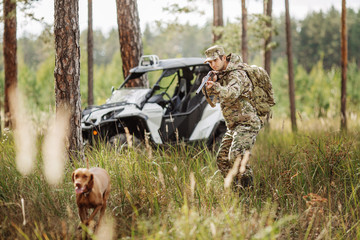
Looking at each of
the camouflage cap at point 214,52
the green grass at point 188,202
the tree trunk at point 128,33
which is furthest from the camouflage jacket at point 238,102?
the tree trunk at point 128,33

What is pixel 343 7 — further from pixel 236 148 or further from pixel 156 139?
pixel 236 148

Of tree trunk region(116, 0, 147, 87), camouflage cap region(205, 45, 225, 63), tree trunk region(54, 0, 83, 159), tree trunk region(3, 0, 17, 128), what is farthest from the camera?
tree trunk region(3, 0, 17, 128)

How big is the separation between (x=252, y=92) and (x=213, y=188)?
→ 143cm

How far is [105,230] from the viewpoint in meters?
3.75

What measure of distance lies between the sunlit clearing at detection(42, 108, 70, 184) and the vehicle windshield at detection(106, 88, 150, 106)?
7.56ft

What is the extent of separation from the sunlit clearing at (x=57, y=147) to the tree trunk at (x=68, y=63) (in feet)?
0.22

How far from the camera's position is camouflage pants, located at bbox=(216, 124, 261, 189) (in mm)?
5336

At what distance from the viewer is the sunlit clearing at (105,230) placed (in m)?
3.66

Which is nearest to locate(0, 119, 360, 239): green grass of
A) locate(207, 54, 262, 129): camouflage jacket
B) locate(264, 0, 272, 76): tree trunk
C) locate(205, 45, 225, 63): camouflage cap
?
locate(207, 54, 262, 129): camouflage jacket

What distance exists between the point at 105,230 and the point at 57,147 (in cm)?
200

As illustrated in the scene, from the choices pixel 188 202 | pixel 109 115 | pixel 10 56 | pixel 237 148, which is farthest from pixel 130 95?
pixel 10 56

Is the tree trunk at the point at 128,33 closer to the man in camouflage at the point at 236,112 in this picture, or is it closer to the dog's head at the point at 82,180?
the man in camouflage at the point at 236,112

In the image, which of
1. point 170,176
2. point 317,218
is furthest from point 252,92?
point 317,218

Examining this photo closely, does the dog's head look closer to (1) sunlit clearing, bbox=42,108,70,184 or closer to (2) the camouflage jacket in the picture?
(1) sunlit clearing, bbox=42,108,70,184
